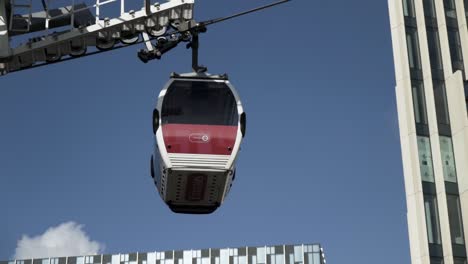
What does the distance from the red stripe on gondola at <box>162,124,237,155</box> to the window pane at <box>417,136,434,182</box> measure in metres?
35.3

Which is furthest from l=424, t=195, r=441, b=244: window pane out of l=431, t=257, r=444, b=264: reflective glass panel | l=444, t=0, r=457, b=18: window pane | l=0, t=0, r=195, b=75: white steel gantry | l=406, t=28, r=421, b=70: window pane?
l=0, t=0, r=195, b=75: white steel gantry

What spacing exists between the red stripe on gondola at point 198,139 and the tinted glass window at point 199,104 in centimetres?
16

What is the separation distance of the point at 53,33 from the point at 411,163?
3234 centimetres

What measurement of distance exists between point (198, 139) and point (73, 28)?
5.67 meters

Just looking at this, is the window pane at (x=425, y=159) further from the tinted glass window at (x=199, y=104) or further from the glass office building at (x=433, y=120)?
the tinted glass window at (x=199, y=104)

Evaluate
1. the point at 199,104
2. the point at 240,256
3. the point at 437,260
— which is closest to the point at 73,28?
the point at 199,104

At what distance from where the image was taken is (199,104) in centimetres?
1474

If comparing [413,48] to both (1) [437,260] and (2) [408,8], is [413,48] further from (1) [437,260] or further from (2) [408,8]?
(1) [437,260]

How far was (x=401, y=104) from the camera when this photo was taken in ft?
167

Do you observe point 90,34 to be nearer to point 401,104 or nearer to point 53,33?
point 53,33

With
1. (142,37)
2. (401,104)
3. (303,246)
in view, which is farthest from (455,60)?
(303,246)

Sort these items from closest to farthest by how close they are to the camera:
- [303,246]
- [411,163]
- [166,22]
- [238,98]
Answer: [238,98] → [166,22] → [411,163] → [303,246]

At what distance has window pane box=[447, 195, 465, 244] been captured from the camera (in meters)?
47.1

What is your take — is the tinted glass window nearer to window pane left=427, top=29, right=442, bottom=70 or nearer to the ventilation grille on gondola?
the ventilation grille on gondola
